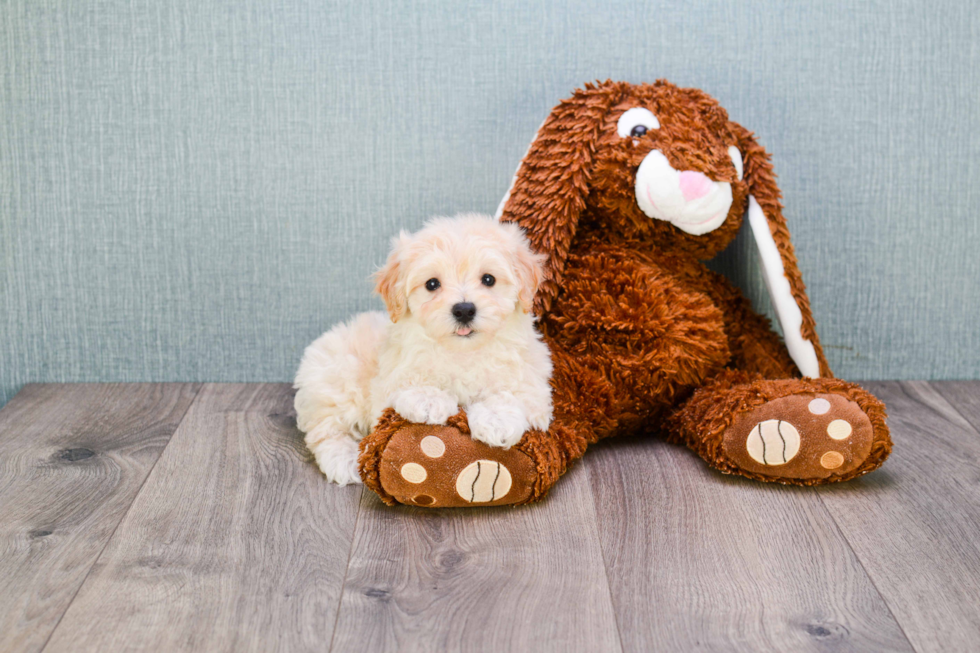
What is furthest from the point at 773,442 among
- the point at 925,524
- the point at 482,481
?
the point at 482,481

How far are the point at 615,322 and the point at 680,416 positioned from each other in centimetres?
22

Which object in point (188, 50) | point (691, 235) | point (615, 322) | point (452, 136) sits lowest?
point (615, 322)

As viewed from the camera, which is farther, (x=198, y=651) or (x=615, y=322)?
(x=615, y=322)

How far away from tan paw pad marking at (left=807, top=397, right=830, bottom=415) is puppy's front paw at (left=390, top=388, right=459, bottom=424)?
0.61 meters

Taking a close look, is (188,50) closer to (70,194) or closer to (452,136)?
(70,194)

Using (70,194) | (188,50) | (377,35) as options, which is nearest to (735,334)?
(377,35)

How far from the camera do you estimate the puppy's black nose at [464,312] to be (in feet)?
4.34

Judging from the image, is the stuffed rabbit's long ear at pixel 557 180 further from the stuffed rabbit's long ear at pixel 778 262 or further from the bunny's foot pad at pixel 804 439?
the bunny's foot pad at pixel 804 439

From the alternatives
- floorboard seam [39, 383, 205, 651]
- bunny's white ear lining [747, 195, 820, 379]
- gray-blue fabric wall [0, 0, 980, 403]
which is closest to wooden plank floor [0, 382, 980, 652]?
floorboard seam [39, 383, 205, 651]

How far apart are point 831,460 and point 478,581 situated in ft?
2.12

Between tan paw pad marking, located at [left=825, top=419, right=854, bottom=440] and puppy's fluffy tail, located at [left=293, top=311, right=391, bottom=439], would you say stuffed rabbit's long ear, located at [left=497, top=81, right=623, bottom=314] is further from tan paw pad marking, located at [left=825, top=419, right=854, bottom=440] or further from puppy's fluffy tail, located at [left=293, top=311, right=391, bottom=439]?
tan paw pad marking, located at [left=825, top=419, right=854, bottom=440]

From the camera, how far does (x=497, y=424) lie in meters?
1.35

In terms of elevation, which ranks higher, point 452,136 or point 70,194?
point 452,136

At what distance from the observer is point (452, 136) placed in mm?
1891
